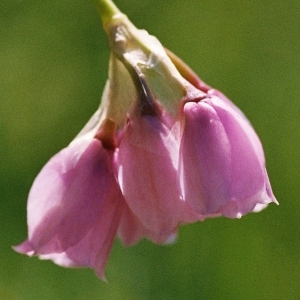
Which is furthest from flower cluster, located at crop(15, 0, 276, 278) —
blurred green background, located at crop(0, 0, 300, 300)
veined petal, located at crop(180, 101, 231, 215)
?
blurred green background, located at crop(0, 0, 300, 300)

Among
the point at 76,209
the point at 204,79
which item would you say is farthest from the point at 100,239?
the point at 204,79

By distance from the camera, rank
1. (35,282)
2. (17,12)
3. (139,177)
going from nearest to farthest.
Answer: (139,177) → (35,282) → (17,12)

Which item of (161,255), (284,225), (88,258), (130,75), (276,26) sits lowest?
(284,225)

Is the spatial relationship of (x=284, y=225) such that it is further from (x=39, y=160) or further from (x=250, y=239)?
(x=39, y=160)

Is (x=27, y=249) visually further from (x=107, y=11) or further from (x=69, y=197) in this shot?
(x=107, y=11)

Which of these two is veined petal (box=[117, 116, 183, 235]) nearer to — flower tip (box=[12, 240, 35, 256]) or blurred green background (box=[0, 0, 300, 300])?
flower tip (box=[12, 240, 35, 256])

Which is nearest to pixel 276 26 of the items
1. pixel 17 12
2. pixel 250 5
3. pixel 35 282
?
pixel 250 5

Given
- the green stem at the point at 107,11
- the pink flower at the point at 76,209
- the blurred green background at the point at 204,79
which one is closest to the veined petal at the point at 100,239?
the pink flower at the point at 76,209
